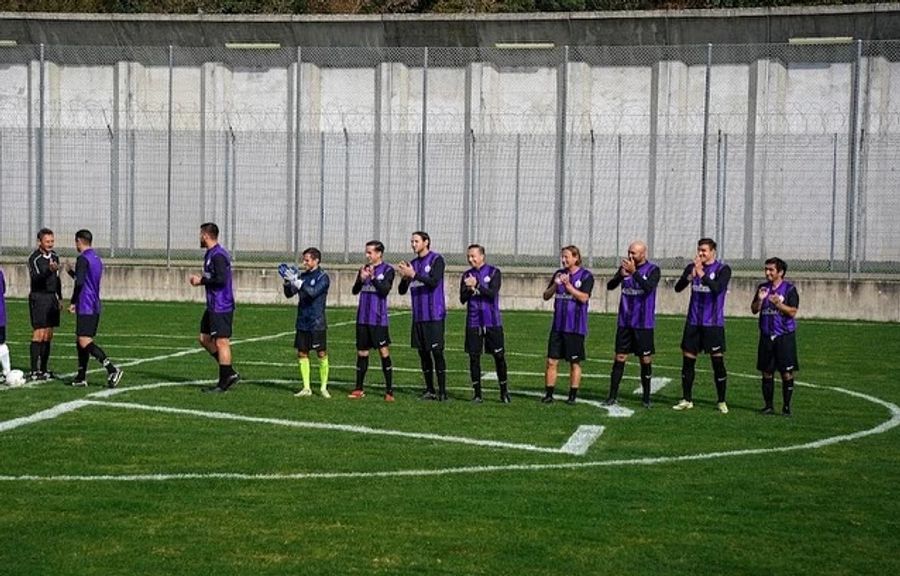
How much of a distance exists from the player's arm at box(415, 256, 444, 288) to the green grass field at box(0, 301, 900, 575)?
4.92ft

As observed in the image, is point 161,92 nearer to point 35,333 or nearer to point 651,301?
point 35,333

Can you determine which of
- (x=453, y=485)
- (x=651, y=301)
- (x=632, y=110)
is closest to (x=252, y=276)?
(x=632, y=110)

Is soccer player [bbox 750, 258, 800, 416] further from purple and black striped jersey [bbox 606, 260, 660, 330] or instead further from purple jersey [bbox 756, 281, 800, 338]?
purple and black striped jersey [bbox 606, 260, 660, 330]

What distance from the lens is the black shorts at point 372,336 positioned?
766 inches

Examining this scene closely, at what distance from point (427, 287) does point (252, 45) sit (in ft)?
71.4

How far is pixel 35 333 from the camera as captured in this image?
20.9 meters

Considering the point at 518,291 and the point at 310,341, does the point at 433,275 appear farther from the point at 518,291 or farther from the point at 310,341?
the point at 518,291

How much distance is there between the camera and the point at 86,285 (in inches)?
798

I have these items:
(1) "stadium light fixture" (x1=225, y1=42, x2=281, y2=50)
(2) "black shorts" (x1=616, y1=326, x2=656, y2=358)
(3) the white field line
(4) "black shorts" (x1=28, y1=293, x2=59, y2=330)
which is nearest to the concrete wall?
(1) "stadium light fixture" (x1=225, y1=42, x2=281, y2=50)

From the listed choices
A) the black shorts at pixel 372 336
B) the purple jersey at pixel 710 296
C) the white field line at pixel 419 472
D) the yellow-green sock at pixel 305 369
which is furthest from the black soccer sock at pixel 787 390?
the yellow-green sock at pixel 305 369

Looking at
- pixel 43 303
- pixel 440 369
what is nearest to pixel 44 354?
pixel 43 303

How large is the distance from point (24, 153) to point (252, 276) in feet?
24.3

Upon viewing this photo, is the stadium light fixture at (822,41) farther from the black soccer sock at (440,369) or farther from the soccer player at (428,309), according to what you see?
the black soccer sock at (440,369)

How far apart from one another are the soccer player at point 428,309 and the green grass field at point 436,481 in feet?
1.68
